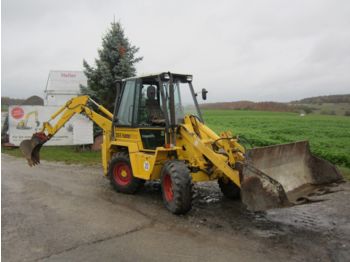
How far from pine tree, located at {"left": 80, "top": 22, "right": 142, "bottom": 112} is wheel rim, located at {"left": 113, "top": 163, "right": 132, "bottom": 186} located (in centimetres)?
716

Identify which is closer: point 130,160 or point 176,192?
point 176,192

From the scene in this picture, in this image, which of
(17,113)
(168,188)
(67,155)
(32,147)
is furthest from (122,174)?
(17,113)

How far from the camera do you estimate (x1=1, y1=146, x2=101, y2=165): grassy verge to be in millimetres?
13852

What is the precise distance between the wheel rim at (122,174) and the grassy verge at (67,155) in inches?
178

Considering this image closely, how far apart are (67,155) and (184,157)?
348 inches

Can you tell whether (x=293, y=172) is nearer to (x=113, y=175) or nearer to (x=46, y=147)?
(x=113, y=175)

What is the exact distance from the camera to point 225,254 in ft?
17.0

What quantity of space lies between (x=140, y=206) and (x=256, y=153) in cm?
265

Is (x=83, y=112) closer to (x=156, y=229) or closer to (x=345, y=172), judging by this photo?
(x=156, y=229)

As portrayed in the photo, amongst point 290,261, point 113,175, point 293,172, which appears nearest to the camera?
point 290,261

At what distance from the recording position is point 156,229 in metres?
6.22

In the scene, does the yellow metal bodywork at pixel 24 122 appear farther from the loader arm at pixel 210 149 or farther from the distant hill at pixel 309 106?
the distant hill at pixel 309 106

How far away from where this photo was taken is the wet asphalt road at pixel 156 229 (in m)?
5.20

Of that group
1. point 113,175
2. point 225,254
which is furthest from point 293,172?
point 113,175
